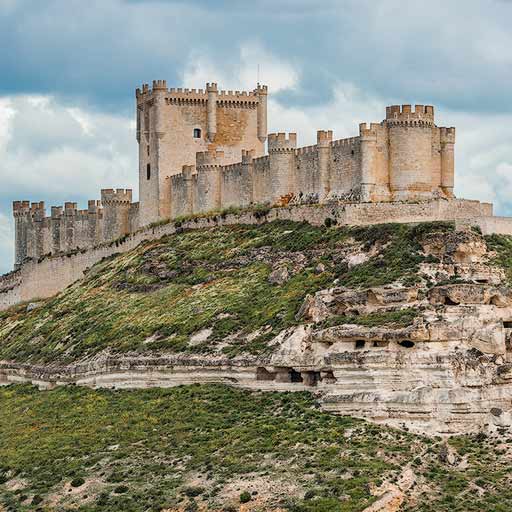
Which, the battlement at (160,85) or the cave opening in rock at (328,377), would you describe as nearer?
the cave opening in rock at (328,377)

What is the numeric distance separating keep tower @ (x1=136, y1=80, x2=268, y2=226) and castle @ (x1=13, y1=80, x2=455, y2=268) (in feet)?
0.18

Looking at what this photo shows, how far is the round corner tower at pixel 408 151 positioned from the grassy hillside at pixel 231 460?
1662cm

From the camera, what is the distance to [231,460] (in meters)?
62.0

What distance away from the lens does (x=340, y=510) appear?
56.8 meters

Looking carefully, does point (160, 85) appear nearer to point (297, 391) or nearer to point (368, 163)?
point (368, 163)

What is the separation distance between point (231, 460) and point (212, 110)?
37986mm

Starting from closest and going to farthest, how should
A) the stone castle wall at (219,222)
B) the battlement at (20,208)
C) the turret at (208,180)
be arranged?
Result: the stone castle wall at (219,222)
the turret at (208,180)
the battlement at (20,208)

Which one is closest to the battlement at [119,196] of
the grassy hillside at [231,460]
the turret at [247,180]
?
the turret at [247,180]

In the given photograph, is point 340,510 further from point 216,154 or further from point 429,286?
point 216,154

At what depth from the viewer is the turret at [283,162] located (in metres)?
86.8

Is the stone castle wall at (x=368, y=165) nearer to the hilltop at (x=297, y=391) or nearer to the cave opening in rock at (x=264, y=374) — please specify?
the hilltop at (x=297, y=391)

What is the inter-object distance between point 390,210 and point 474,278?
36.0 ft

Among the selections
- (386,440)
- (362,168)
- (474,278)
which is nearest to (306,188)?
(362,168)

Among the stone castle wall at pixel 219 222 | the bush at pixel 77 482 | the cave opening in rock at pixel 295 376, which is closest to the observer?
the bush at pixel 77 482
